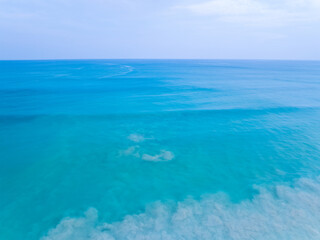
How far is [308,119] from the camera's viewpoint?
28688 millimetres

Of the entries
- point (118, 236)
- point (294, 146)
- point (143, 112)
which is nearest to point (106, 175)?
point (118, 236)

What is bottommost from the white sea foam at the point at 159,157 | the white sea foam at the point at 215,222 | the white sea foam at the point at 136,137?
the white sea foam at the point at 215,222

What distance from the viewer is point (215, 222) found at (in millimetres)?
11602

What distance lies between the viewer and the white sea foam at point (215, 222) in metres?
10.8

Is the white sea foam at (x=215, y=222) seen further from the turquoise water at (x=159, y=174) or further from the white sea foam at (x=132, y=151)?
the white sea foam at (x=132, y=151)

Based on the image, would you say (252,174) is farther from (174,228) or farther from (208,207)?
(174,228)

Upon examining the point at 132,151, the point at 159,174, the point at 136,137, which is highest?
the point at 136,137

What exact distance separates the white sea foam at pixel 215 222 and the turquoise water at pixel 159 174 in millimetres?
60

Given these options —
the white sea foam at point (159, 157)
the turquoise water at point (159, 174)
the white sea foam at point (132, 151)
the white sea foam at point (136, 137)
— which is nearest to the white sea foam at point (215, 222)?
the turquoise water at point (159, 174)

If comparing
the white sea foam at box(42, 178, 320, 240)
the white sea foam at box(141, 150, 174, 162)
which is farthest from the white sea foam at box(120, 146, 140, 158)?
the white sea foam at box(42, 178, 320, 240)

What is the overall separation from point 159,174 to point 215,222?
592 cm

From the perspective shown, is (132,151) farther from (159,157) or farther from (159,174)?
(159,174)

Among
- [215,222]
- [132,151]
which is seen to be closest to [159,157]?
[132,151]

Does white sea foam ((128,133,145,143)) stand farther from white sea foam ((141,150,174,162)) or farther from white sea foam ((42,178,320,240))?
white sea foam ((42,178,320,240))
